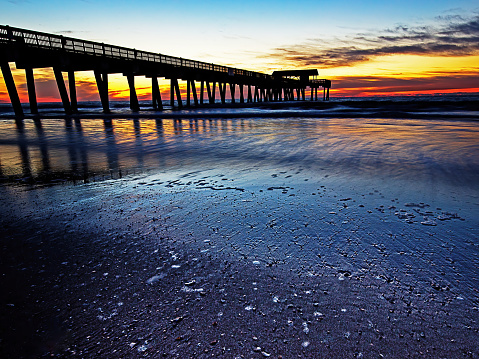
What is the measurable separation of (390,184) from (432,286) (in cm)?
230

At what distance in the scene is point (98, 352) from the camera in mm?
1280

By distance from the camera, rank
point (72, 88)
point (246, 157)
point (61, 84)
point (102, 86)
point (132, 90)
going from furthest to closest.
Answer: point (132, 90) < point (102, 86) < point (72, 88) < point (61, 84) < point (246, 157)

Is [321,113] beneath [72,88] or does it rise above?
beneath

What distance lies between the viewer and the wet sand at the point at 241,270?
1332 mm

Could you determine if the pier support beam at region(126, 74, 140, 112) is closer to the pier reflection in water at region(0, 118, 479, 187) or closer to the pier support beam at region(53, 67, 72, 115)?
the pier support beam at region(53, 67, 72, 115)

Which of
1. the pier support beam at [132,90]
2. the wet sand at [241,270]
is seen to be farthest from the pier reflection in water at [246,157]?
the pier support beam at [132,90]

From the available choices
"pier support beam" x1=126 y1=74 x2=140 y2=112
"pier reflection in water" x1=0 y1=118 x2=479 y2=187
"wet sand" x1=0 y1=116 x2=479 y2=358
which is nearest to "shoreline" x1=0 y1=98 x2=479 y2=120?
"pier support beam" x1=126 y1=74 x2=140 y2=112

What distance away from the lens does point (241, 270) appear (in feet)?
6.13

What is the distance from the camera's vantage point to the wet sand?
133 cm

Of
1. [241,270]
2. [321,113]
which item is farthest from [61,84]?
[241,270]

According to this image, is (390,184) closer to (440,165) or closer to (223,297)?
(440,165)

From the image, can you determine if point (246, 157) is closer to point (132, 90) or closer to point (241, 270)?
point (241, 270)

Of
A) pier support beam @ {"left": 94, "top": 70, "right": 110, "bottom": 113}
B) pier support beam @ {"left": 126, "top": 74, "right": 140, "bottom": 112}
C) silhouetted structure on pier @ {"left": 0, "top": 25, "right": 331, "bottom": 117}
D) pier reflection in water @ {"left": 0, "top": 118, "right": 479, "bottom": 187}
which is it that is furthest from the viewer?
pier support beam @ {"left": 126, "top": 74, "right": 140, "bottom": 112}

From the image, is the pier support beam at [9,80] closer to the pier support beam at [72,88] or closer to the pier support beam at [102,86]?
the pier support beam at [72,88]
